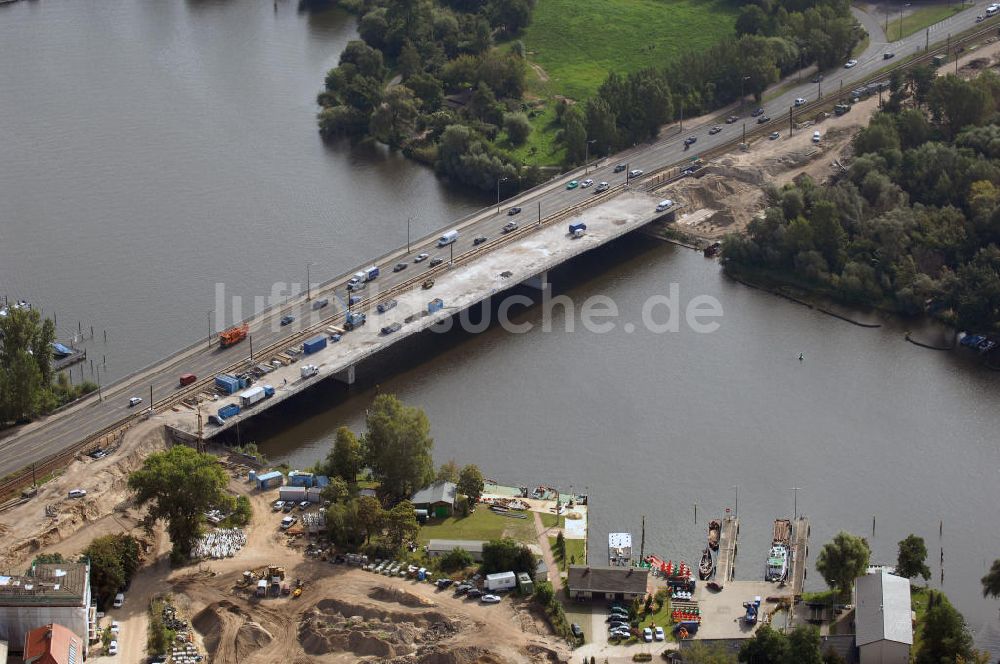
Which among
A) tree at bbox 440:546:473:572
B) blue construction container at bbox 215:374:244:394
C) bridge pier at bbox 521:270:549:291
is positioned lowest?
tree at bbox 440:546:473:572

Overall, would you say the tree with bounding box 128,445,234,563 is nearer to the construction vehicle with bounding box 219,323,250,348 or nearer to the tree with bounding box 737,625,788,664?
the construction vehicle with bounding box 219,323,250,348

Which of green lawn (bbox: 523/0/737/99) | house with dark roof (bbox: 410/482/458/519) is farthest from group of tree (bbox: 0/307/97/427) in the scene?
green lawn (bbox: 523/0/737/99)

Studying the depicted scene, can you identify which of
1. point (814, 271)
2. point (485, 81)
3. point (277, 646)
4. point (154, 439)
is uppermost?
point (485, 81)

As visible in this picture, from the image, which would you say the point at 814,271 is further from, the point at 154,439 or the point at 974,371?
the point at 154,439

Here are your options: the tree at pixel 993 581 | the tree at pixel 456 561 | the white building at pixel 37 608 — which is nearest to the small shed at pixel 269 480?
the tree at pixel 456 561

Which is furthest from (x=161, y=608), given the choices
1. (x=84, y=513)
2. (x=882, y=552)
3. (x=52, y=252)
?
(x=52, y=252)

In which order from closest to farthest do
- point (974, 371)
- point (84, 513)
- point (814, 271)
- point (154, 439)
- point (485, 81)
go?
point (84, 513)
point (154, 439)
point (974, 371)
point (814, 271)
point (485, 81)

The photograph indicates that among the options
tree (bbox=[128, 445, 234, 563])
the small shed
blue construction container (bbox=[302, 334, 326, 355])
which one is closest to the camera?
tree (bbox=[128, 445, 234, 563])
